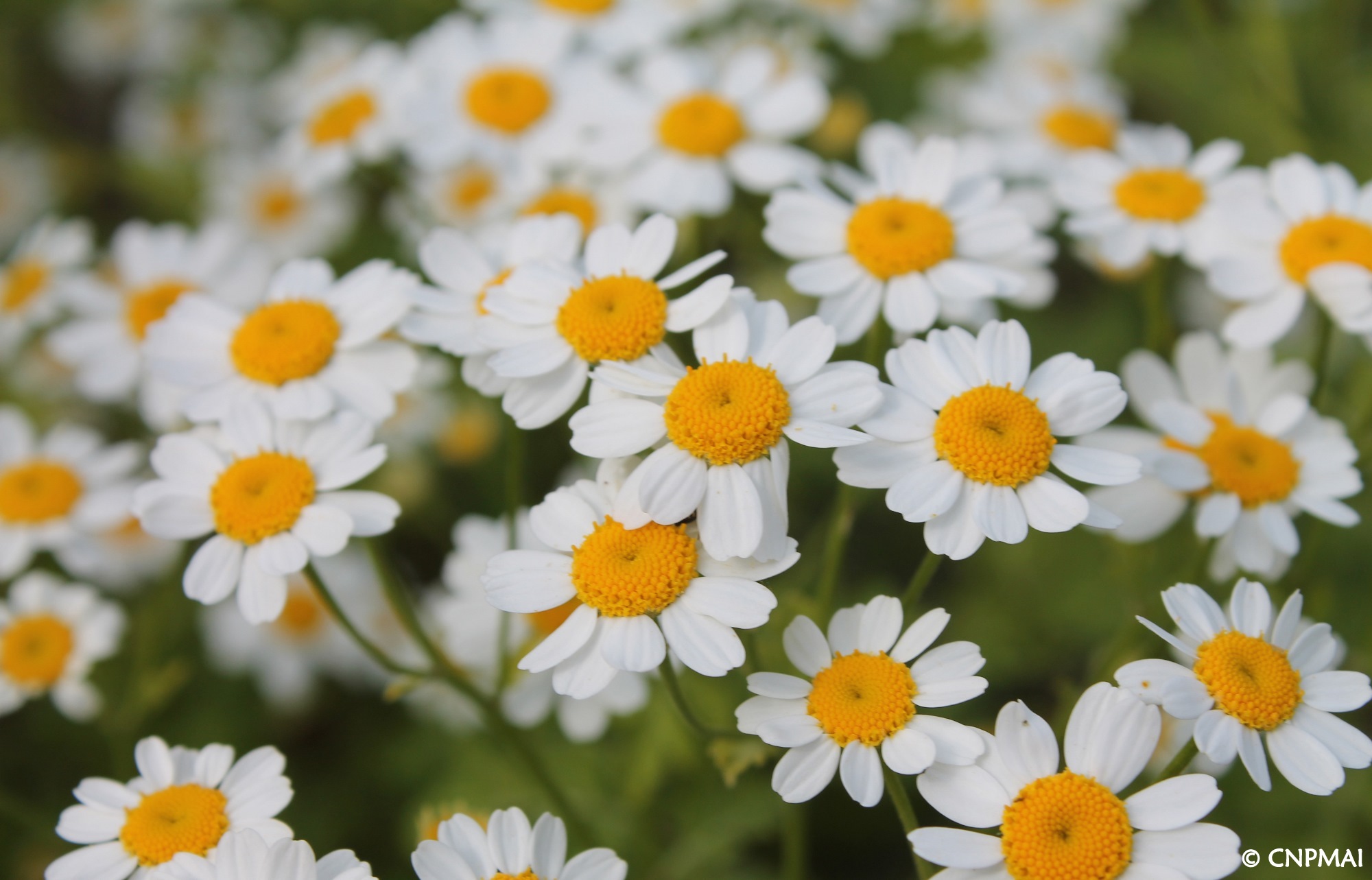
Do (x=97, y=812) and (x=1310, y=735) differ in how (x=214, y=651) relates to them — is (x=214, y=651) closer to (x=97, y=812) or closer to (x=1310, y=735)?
(x=97, y=812)

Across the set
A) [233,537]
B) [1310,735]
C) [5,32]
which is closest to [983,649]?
[1310,735]

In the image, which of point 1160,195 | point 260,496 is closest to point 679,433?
point 260,496

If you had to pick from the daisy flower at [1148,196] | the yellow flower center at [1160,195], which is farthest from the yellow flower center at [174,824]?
the yellow flower center at [1160,195]

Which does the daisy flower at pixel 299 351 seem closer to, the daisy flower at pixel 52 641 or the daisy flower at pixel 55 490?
the daisy flower at pixel 55 490

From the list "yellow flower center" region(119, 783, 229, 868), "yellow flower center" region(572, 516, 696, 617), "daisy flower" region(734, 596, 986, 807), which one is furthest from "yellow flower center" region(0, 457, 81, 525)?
"daisy flower" region(734, 596, 986, 807)

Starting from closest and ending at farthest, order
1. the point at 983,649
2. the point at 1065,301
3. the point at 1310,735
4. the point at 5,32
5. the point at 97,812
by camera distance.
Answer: the point at 1310,735 < the point at 97,812 < the point at 983,649 < the point at 1065,301 < the point at 5,32

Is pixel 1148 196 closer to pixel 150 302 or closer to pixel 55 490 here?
pixel 150 302

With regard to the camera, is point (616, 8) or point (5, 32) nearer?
point (616, 8)
